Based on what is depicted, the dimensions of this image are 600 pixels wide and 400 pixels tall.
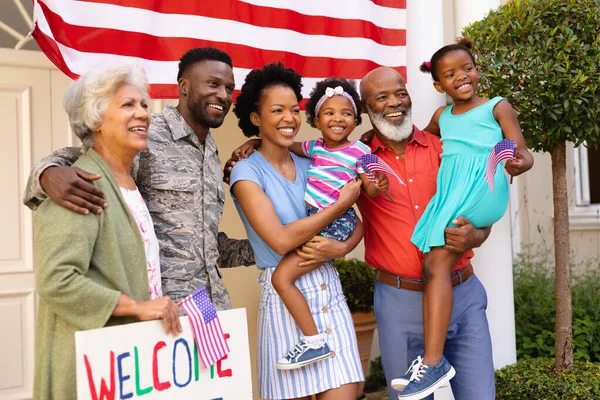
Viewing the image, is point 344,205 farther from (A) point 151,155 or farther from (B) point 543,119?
(B) point 543,119

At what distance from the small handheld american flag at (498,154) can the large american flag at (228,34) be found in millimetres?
1783

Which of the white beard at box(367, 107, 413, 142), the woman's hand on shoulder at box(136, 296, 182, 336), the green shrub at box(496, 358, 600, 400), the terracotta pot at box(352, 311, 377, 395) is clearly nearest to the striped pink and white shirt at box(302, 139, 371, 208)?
the white beard at box(367, 107, 413, 142)

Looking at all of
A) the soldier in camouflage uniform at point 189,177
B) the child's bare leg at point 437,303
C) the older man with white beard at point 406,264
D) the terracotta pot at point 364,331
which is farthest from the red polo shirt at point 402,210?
the terracotta pot at point 364,331

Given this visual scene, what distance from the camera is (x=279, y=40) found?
4.62 meters

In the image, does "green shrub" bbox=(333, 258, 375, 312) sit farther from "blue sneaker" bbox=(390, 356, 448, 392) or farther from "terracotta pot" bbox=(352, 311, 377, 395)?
"blue sneaker" bbox=(390, 356, 448, 392)

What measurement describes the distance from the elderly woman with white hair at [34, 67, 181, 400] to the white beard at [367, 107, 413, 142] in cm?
127

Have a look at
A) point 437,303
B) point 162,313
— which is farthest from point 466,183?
point 162,313

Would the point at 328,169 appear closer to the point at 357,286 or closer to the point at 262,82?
the point at 262,82

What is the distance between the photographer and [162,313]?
2.26 metres

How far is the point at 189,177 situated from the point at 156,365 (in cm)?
87

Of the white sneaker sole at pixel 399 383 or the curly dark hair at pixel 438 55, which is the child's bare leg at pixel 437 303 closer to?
the white sneaker sole at pixel 399 383

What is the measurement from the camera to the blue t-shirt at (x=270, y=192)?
118 inches

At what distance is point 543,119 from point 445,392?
1.80 m

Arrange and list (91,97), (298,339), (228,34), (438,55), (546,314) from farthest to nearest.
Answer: (546,314)
(228,34)
(438,55)
(298,339)
(91,97)
